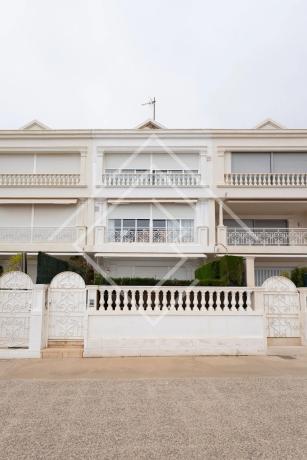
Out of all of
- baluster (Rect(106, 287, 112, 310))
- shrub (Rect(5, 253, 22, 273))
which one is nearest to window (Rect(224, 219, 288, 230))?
shrub (Rect(5, 253, 22, 273))

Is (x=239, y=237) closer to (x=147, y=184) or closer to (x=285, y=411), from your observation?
(x=147, y=184)

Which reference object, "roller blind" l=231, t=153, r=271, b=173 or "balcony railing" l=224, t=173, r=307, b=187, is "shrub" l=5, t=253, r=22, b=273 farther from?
"roller blind" l=231, t=153, r=271, b=173

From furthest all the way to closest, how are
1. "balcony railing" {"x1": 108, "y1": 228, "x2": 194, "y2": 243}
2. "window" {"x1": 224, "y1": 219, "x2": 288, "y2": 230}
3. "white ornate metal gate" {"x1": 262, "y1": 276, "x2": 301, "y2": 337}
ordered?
"window" {"x1": 224, "y1": 219, "x2": 288, "y2": 230}
"balcony railing" {"x1": 108, "y1": 228, "x2": 194, "y2": 243}
"white ornate metal gate" {"x1": 262, "y1": 276, "x2": 301, "y2": 337}

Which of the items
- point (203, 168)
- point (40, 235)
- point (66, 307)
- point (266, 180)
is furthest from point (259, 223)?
point (66, 307)

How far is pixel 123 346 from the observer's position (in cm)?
816

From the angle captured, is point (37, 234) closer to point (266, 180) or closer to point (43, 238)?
point (43, 238)

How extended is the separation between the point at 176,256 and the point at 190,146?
19.4 ft

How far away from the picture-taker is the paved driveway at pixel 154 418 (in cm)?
340

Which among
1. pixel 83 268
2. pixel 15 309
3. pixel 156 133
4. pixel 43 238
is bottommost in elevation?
pixel 15 309

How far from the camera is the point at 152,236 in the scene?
60.2 feet

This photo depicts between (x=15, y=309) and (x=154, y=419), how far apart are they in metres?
5.40

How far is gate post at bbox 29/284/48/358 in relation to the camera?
8047mm

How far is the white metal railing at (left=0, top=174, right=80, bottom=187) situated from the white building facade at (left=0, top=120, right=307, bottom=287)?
5 cm

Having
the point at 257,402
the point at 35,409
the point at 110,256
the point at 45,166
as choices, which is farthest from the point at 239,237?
the point at 35,409
